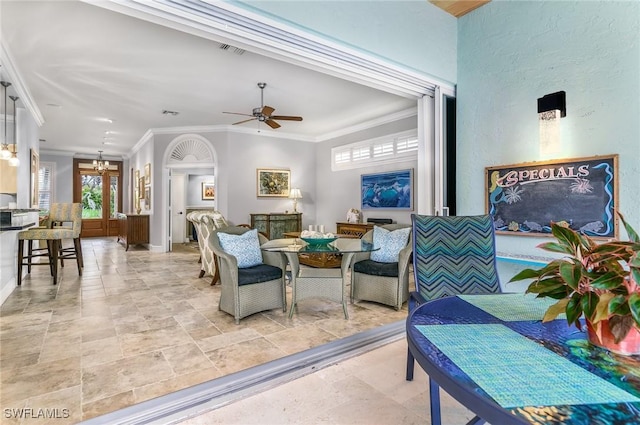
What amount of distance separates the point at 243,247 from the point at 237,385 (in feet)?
5.34

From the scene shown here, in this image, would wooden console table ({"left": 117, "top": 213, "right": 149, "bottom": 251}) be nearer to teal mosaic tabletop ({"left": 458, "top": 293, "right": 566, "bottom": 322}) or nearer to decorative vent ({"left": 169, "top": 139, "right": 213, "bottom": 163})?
decorative vent ({"left": 169, "top": 139, "right": 213, "bottom": 163})

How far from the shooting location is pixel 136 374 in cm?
217

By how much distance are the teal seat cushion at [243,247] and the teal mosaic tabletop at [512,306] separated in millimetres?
2370

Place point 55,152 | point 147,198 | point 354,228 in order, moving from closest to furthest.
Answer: point 354,228 → point 147,198 → point 55,152

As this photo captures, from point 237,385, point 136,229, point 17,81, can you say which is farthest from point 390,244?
point 136,229

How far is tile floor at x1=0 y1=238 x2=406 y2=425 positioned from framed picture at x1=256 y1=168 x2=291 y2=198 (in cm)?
343

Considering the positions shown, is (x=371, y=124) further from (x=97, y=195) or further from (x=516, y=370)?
(x=97, y=195)

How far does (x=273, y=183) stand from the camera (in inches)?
306

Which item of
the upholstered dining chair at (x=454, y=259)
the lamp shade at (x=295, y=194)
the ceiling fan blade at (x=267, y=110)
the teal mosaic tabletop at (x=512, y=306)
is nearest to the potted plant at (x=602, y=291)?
the teal mosaic tabletop at (x=512, y=306)

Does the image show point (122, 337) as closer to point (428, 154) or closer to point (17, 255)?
point (17, 255)

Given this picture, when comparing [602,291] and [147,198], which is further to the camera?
[147,198]

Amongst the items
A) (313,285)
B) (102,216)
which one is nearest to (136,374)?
(313,285)

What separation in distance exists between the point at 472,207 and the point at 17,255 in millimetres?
5974

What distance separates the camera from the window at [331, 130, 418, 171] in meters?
5.93
